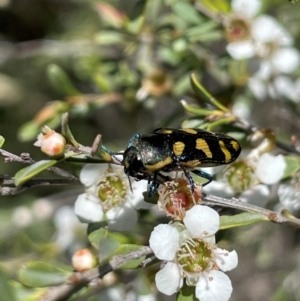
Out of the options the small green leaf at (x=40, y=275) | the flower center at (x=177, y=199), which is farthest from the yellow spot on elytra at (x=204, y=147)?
the small green leaf at (x=40, y=275)

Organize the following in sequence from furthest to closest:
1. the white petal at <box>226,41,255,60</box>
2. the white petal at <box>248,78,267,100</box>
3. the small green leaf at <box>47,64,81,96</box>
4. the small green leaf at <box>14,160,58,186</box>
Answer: the white petal at <box>248,78,267,100</box>, the small green leaf at <box>47,64,81,96</box>, the white petal at <box>226,41,255,60</box>, the small green leaf at <box>14,160,58,186</box>

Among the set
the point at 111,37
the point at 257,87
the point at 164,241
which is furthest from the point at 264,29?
the point at 164,241

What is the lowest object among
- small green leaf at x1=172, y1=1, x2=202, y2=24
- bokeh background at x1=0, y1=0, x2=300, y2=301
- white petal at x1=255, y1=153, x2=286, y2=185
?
bokeh background at x1=0, y1=0, x2=300, y2=301

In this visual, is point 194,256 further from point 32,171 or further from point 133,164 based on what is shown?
point 32,171

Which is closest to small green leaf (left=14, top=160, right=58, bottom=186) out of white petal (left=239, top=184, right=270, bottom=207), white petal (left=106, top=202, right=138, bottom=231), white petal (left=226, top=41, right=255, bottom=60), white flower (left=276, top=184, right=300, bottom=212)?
white petal (left=106, top=202, right=138, bottom=231)

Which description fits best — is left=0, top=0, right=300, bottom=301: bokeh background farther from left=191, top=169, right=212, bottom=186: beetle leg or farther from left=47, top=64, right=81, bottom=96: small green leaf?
left=191, top=169, right=212, bottom=186: beetle leg

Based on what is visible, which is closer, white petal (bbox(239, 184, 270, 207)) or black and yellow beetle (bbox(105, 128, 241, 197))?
black and yellow beetle (bbox(105, 128, 241, 197))
